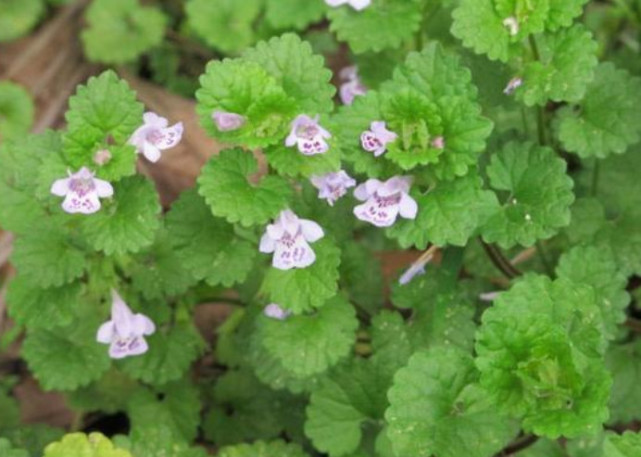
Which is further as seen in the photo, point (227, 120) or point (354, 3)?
point (354, 3)

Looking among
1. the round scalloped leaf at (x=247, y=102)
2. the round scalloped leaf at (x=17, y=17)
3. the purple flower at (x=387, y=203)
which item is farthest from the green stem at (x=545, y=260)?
the round scalloped leaf at (x=17, y=17)

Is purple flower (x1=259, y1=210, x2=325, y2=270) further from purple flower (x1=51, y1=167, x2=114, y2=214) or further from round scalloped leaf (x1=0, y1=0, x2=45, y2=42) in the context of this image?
round scalloped leaf (x1=0, y1=0, x2=45, y2=42)

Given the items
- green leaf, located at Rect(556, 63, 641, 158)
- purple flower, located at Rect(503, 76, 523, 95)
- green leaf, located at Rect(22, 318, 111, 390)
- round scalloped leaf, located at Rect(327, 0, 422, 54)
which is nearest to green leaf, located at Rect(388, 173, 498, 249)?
purple flower, located at Rect(503, 76, 523, 95)

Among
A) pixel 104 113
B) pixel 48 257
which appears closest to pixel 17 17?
pixel 48 257

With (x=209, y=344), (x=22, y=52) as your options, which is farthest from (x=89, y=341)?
(x=22, y=52)

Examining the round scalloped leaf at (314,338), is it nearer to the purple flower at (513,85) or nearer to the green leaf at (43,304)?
the green leaf at (43,304)

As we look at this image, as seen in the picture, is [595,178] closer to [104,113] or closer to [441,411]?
[441,411]

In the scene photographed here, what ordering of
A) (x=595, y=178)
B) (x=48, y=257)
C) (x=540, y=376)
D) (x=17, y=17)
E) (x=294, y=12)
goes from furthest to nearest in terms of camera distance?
(x=17, y=17) < (x=294, y=12) < (x=595, y=178) < (x=48, y=257) < (x=540, y=376)

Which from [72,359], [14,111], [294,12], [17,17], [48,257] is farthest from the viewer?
[17,17]
